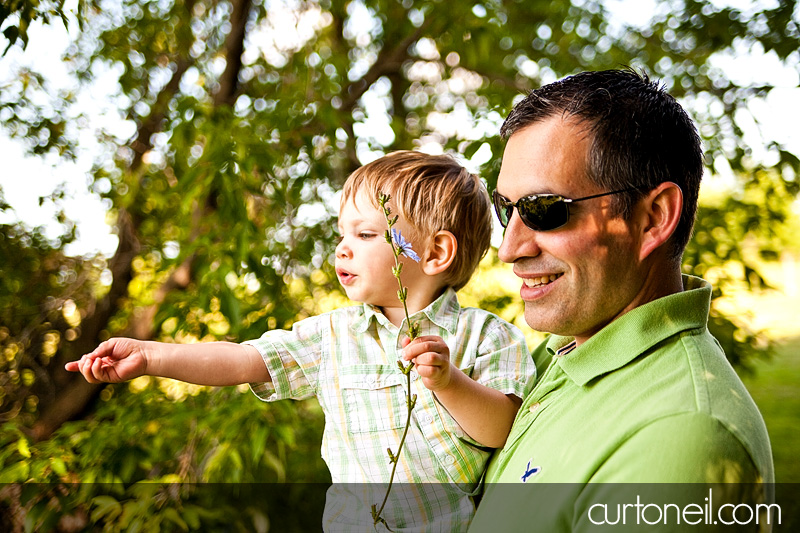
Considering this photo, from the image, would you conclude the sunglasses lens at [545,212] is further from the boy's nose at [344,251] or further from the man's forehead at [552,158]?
the boy's nose at [344,251]

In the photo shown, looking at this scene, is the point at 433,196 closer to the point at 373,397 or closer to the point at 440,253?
the point at 440,253

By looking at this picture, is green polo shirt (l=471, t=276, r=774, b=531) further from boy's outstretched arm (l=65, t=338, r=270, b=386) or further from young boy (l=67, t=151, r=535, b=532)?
boy's outstretched arm (l=65, t=338, r=270, b=386)

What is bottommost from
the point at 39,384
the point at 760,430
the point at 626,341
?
the point at 39,384

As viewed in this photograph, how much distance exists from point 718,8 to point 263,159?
2602 mm

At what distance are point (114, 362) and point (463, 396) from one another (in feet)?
2.66

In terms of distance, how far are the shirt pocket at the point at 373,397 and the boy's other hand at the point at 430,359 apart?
30cm

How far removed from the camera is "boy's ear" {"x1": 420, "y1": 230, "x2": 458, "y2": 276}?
6.26 feet

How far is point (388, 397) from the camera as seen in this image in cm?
176

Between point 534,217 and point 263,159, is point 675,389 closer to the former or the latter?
point 534,217

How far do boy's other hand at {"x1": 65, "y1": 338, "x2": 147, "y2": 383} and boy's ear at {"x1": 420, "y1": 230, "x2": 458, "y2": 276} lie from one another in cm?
76

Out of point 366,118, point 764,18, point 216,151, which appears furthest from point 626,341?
point 764,18

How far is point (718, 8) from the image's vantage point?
148 inches

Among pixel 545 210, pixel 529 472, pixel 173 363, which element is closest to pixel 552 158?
pixel 545 210

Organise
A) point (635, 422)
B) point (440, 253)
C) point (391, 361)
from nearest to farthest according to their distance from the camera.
Result: point (635, 422)
point (391, 361)
point (440, 253)
